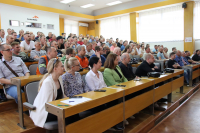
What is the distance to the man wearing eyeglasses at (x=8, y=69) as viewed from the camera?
2418mm

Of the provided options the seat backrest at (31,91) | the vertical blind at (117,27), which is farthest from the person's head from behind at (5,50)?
the vertical blind at (117,27)

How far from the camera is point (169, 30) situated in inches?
395

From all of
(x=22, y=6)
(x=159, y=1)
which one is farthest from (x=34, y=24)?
(x=159, y=1)

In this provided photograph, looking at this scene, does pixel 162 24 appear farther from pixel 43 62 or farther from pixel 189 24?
pixel 43 62

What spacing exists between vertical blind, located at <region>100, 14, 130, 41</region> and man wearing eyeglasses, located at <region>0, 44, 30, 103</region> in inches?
390

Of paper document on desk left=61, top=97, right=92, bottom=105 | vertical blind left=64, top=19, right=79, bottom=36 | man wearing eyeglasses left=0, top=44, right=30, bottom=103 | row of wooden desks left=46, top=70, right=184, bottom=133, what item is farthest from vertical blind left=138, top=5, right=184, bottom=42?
paper document on desk left=61, top=97, right=92, bottom=105

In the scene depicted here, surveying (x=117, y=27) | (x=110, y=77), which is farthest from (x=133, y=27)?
(x=110, y=77)

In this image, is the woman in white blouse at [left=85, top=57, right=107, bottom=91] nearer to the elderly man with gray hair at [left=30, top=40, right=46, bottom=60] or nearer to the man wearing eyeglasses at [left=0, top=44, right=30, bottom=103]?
the man wearing eyeglasses at [left=0, top=44, right=30, bottom=103]

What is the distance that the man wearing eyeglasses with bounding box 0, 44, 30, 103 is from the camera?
2.42 m

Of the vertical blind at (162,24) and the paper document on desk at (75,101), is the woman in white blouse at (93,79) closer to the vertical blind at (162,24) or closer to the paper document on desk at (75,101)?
the paper document on desk at (75,101)

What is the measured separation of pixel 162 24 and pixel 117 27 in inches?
136

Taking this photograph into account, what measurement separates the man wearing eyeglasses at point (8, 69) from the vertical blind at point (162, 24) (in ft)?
31.1

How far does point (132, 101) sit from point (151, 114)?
791mm

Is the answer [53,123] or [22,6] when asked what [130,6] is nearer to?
[22,6]
